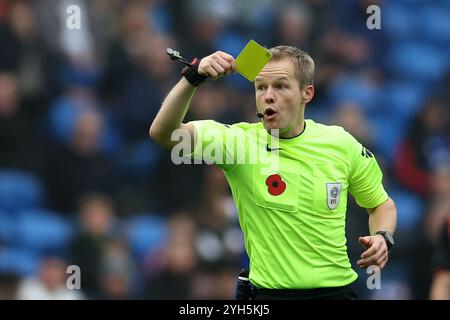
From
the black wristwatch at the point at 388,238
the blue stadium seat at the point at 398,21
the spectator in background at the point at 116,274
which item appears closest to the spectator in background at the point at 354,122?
the blue stadium seat at the point at 398,21

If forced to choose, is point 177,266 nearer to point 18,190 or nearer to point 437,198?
point 18,190

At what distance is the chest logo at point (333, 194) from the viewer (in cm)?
700

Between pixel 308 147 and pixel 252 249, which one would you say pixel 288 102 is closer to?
pixel 308 147

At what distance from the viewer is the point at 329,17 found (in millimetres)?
15516

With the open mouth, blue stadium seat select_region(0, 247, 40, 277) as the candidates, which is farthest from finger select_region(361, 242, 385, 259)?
blue stadium seat select_region(0, 247, 40, 277)

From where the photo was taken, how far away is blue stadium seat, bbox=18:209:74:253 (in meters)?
11.6

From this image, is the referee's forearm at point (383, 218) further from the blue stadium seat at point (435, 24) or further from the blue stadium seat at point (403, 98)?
the blue stadium seat at point (435, 24)

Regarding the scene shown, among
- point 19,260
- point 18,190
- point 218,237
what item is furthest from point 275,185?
point 18,190

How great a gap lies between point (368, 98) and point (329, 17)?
1.14 meters

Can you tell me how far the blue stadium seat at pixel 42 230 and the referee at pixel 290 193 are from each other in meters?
4.79

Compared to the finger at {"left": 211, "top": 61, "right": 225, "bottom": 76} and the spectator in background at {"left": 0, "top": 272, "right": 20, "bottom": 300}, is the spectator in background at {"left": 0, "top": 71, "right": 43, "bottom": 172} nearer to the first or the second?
the spectator in background at {"left": 0, "top": 272, "right": 20, "bottom": 300}

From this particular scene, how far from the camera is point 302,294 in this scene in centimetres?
690
